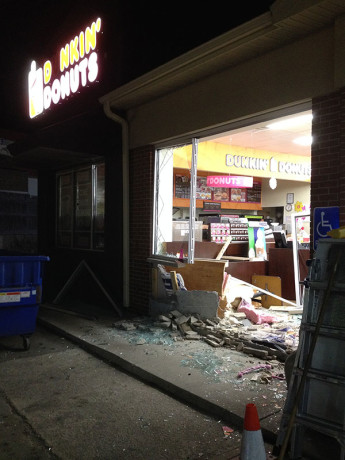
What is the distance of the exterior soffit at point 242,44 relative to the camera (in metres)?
4.32

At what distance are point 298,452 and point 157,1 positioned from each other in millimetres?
7951

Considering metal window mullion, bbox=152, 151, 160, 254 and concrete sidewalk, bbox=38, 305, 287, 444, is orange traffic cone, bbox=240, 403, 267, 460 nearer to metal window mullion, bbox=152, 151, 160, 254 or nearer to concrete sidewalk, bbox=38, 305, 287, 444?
concrete sidewalk, bbox=38, 305, 287, 444

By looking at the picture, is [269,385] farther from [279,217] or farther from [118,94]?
[279,217]

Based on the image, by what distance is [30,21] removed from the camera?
11594mm

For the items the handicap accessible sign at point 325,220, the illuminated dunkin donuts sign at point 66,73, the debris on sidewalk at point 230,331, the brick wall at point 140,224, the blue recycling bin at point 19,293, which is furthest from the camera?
the illuminated dunkin donuts sign at point 66,73

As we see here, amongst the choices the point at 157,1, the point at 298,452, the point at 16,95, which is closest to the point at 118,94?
the point at 157,1

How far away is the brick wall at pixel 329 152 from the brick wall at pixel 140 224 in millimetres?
3542

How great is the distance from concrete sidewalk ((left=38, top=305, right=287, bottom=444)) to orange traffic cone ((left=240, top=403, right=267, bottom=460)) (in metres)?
0.81

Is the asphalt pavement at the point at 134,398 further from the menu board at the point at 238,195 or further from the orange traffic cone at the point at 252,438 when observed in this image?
the menu board at the point at 238,195

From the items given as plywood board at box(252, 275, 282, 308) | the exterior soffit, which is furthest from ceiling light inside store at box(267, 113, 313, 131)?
plywood board at box(252, 275, 282, 308)

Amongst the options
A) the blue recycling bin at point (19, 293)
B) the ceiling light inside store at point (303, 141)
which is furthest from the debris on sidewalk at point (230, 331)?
the ceiling light inside store at point (303, 141)

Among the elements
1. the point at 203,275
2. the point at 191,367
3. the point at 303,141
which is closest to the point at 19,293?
the point at 191,367

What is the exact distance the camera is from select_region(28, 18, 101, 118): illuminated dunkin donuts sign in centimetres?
805

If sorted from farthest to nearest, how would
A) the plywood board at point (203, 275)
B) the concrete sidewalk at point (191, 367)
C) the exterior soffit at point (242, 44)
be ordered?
1. the plywood board at point (203, 275)
2. the exterior soffit at point (242, 44)
3. the concrete sidewalk at point (191, 367)
